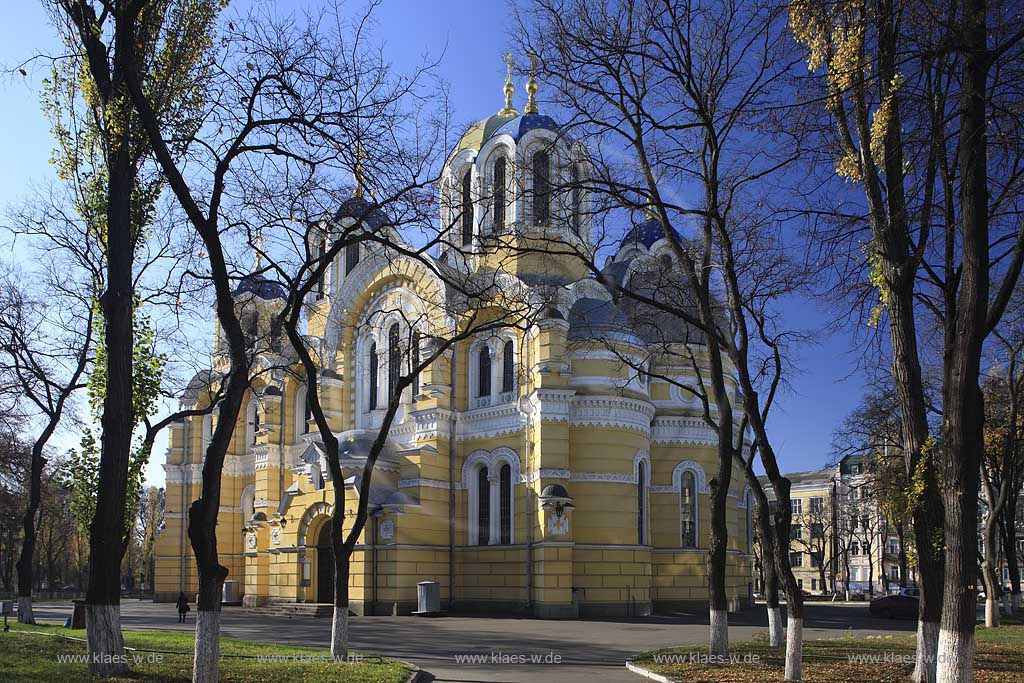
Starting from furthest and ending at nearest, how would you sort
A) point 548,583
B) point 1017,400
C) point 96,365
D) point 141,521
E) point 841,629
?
point 141,521
point 548,583
point 841,629
point 1017,400
point 96,365

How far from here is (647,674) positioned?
13.6m

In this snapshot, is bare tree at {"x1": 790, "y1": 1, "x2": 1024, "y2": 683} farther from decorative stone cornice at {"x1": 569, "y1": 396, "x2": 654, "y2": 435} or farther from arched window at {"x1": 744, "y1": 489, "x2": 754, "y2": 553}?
arched window at {"x1": 744, "y1": 489, "x2": 754, "y2": 553}

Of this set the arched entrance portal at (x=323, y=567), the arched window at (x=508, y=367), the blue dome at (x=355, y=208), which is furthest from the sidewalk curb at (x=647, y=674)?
the arched entrance portal at (x=323, y=567)

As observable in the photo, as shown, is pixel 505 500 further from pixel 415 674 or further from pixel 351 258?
pixel 415 674

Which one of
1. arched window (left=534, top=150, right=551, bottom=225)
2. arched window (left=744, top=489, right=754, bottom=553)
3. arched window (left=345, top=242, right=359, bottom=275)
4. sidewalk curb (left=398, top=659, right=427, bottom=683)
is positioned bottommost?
sidewalk curb (left=398, top=659, right=427, bottom=683)

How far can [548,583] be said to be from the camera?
1046 inches

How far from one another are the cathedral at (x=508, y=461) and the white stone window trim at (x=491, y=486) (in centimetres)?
6

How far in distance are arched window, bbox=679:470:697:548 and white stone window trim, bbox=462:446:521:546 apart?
6.33 metres

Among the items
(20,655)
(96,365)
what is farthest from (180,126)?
(20,655)

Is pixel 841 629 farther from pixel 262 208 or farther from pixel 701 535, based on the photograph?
pixel 262 208

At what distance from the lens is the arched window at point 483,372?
30.3 meters

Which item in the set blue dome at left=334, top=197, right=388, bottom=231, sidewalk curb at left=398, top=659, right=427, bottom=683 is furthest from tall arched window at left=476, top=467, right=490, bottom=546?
blue dome at left=334, top=197, right=388, bottom=231

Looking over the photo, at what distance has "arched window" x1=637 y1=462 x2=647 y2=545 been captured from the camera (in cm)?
2981

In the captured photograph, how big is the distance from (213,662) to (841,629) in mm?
18695
